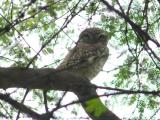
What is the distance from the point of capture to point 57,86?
119 inches

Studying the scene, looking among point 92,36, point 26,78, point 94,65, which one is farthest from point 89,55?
point 26,78

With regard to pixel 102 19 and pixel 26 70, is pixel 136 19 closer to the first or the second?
pixel 102 19

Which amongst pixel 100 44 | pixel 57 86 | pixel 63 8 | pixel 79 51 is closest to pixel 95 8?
pixel 63 8

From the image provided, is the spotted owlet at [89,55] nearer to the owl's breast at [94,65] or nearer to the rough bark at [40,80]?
the owl's breast at [94,65]

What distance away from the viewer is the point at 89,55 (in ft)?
16.0

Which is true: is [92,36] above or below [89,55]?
above

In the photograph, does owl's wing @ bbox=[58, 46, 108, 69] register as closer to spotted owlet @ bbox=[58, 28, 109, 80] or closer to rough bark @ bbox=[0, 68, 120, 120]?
spotted owlet @ bbox=[58, 28, 109, 80]

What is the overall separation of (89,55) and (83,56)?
136 millimetres

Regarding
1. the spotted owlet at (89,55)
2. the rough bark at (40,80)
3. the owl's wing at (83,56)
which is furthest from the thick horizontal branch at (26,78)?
the owl's wing at (83,56)

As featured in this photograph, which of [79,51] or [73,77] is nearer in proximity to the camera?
[73,77]

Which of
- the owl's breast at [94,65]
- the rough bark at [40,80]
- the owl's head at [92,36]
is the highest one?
the owl's head at [92,36]

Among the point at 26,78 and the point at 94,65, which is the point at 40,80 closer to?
the point at 26,78

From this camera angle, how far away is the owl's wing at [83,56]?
4613 millimetres

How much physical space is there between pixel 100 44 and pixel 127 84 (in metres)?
1.42
